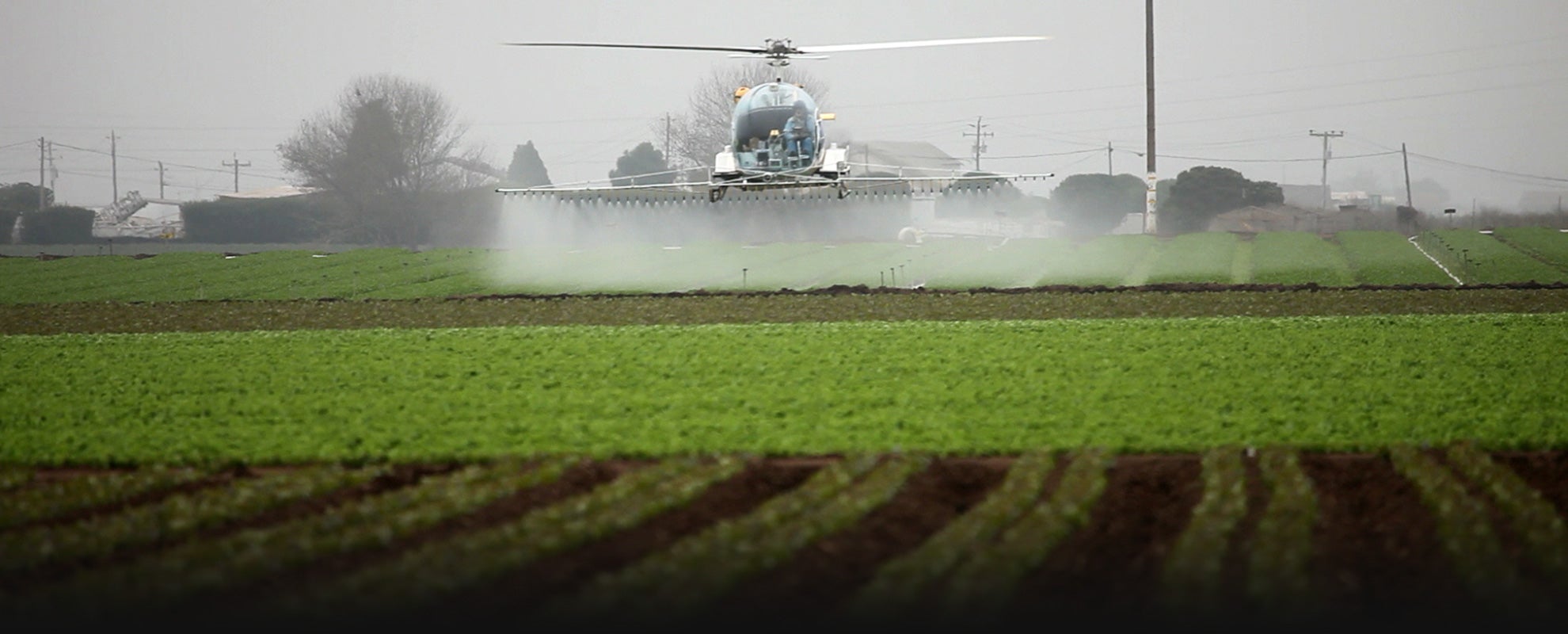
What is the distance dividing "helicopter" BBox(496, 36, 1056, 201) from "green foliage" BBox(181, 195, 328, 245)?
2081 inches

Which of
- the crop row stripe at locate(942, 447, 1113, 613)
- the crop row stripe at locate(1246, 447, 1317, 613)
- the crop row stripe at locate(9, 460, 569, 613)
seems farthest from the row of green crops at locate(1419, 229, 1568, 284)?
the crop row stripe at locate(9, 460, 569, 613)

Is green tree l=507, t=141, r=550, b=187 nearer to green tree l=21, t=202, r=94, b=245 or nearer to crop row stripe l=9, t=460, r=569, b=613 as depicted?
green tree l=21, t=202, r=94, b=245

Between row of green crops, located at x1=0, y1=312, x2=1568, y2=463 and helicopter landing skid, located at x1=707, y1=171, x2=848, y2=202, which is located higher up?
helicopter landing skid, located at x1=707, y1=171, x2=848, y2=202

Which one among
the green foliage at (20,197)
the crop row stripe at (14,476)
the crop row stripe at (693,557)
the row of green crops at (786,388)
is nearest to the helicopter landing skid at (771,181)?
the row of green crops at (786,388)

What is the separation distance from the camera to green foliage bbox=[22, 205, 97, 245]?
7344cm

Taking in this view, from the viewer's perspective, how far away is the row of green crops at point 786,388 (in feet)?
58.6

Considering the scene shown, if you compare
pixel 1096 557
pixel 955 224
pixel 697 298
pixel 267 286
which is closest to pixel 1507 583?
pixel 1096 557

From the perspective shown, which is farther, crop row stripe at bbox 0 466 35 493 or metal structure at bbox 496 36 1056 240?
metal structure at bbox 496 36 1056 240

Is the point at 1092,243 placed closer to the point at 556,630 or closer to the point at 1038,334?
the point at 1038,334

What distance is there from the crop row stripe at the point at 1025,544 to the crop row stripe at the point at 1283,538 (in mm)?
1582

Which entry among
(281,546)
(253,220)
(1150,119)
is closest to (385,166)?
(253,220)

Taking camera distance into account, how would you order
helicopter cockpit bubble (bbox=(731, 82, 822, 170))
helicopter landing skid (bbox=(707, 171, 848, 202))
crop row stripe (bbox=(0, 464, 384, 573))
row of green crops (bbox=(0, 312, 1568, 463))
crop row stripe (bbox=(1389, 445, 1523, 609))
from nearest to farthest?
crop row stripe (bbox=(1389, 445, 1523, 609))
crop row stripe (bbox=(0, 464, 384, 573))
row of green crops (bbox=(0, 312, 1568, 463))
helicopter cockpit bubble (bbox=(731, 82, 822, 170))
helicopter landing skid (bbox=(707, 171, 848, 202))

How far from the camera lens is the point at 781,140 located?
41844 mm

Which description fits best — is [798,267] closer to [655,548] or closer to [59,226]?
[59,226]
